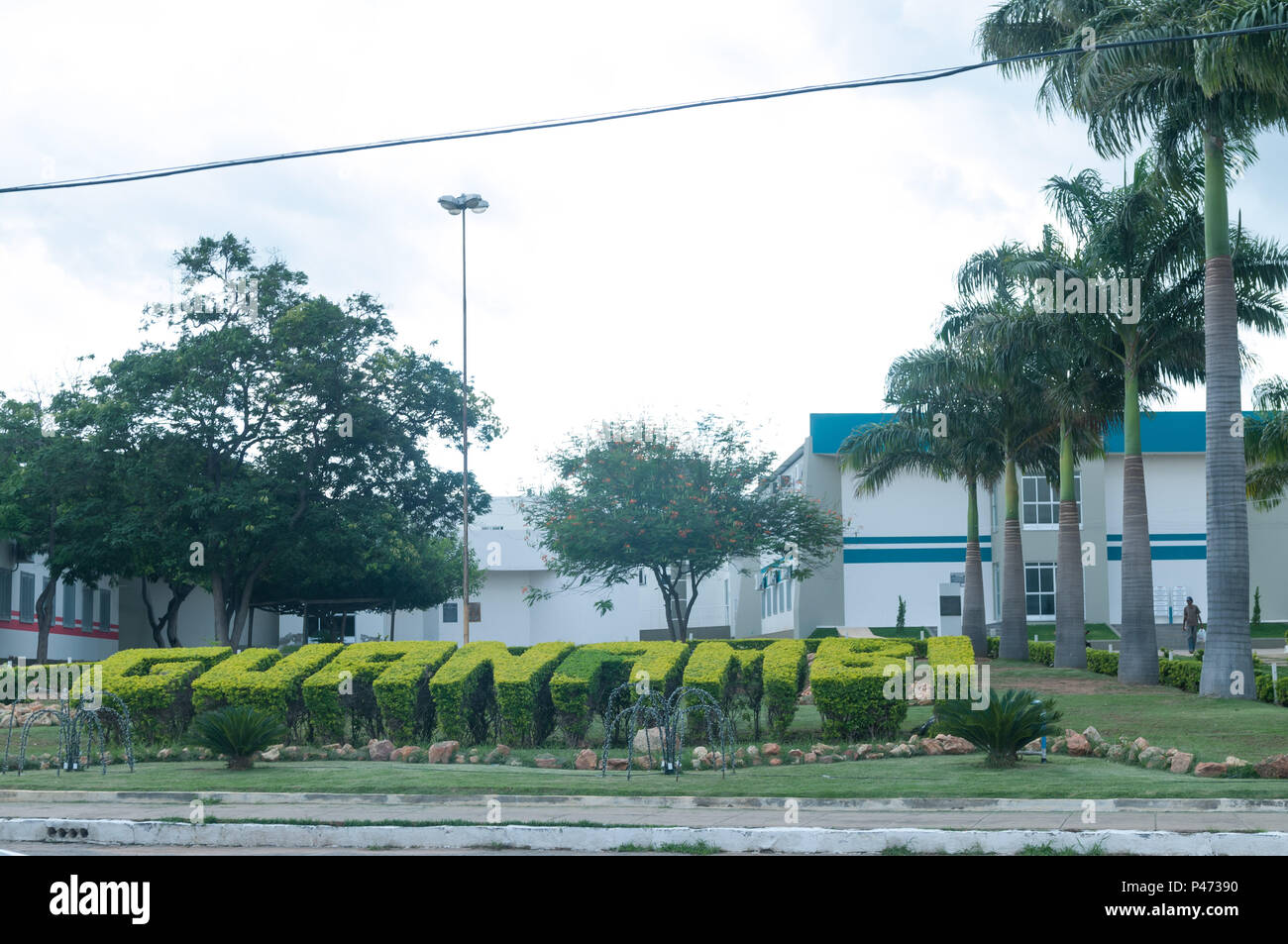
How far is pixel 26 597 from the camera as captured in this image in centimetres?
4528

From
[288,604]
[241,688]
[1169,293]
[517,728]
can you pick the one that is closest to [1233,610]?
[1169,293]

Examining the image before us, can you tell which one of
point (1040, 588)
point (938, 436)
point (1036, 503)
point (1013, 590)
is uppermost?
point (938, 436)

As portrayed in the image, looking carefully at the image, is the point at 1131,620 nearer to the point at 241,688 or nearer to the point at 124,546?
the point at 241,688

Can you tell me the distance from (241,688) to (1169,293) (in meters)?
20.3

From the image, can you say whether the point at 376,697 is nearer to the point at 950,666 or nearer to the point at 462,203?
the point at 950,666

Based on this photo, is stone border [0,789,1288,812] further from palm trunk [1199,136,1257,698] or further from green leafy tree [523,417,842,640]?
green leafy tree [523,417,842,640]

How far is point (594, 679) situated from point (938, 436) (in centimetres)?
2036

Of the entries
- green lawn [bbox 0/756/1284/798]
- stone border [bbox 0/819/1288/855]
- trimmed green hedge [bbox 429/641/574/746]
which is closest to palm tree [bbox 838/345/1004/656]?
trimmed green hedge [bbox 429/641/574/746]

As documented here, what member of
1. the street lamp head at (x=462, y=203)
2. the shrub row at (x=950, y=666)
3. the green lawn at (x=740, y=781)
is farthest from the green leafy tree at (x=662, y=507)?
the green lawn at (x=740, y=781)

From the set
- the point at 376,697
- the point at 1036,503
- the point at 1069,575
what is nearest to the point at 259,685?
the point at 376,697

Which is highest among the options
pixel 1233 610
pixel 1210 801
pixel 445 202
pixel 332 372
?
pixel 445 202
